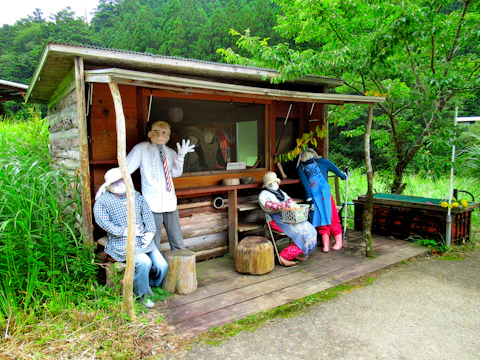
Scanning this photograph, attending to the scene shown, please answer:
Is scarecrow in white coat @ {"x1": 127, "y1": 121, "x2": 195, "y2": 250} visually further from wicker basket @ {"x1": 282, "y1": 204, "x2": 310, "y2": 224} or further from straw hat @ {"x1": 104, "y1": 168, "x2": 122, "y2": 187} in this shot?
wicker basket @ {"x1": 282, "y1": 204, "x2": 310, "y2": 224}

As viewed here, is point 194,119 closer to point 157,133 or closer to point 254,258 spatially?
point 157,133

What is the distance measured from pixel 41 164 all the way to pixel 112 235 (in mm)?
2074

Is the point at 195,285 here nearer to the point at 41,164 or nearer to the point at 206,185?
the point at 206,185

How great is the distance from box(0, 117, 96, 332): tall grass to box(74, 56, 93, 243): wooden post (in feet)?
0.60

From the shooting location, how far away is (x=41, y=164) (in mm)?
5086

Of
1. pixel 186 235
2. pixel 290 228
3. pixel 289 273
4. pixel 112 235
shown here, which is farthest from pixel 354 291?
pixel 112 235

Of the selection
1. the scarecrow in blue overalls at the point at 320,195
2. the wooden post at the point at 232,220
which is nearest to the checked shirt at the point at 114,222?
the wooden post at the point at 232,220

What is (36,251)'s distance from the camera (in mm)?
3336

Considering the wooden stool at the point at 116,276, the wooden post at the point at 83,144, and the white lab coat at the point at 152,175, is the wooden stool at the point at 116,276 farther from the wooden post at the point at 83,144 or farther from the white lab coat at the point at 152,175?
the white lab coat at the point at 152,175

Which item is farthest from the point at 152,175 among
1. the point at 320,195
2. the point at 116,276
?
the point at 320,195

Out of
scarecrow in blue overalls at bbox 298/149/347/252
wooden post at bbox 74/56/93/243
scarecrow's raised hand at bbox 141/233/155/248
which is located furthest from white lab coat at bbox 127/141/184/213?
scarecrow in blue overalls at bbox 298/149/347/252

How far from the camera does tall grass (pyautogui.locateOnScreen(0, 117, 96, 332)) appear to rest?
3209 mm

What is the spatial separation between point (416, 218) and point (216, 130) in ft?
12.0

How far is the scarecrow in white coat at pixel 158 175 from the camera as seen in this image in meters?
4.27
